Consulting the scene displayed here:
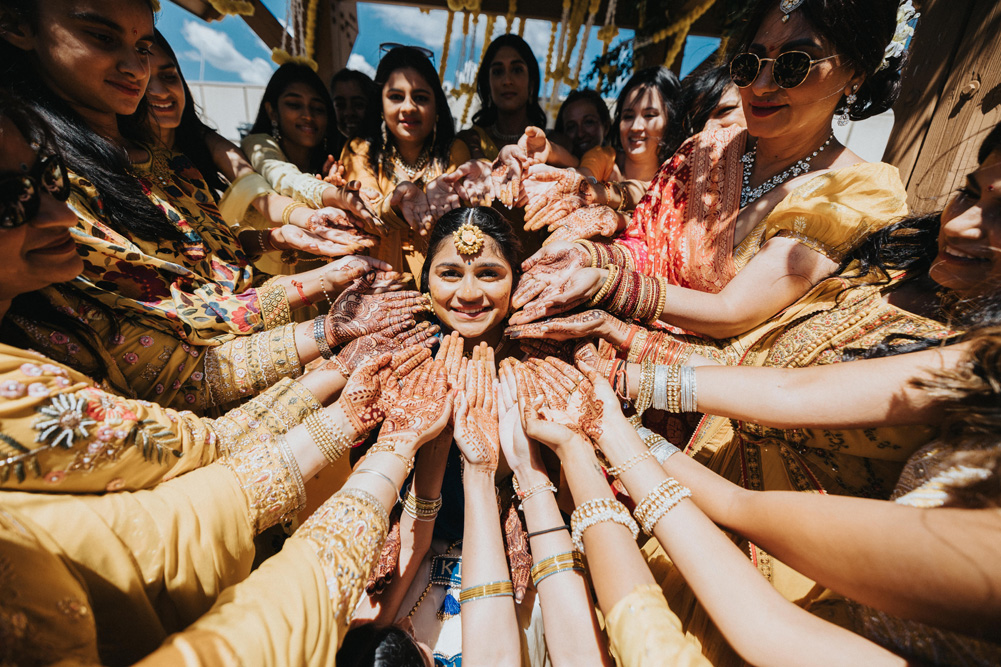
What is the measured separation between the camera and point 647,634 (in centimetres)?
123

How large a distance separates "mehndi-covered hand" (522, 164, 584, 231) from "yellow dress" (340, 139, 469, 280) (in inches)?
37.0

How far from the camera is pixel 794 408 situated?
1.52 meters

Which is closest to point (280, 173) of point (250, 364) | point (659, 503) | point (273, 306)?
point (273, 306)

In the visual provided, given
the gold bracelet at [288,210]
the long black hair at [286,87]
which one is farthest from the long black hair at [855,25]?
the long black hair at [286,87]

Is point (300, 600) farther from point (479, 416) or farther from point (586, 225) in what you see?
point (586, 225)

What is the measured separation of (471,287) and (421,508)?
1.19m

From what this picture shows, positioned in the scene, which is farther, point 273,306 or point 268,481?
point 273,306

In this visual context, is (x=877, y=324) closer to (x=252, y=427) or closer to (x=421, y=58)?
(x=252, y=427)

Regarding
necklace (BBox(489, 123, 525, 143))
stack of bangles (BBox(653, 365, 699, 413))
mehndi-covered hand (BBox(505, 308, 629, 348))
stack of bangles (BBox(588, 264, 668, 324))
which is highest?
necklace (BBox(489, 123, 525, 143))

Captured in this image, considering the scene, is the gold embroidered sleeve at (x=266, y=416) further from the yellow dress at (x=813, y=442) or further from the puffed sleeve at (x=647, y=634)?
the yellow dress at (x=813, y=442)

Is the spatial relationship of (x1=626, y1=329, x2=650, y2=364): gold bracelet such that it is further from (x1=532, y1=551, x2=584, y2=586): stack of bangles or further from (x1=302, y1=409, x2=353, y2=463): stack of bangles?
(x1=302, y1=409, x2=353, y2=463): stack of bangles

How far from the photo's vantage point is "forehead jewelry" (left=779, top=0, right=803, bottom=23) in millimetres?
1903

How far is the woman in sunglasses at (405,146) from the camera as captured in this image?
337 cm

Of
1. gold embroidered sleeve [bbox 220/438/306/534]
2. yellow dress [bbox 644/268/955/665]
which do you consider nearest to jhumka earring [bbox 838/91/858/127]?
yellow dress [bbox 644/268/955/665]
